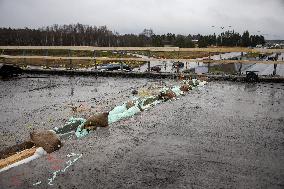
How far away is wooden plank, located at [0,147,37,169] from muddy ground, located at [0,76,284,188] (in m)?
0.24

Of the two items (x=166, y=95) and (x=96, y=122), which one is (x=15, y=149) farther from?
(x=166, y=95)

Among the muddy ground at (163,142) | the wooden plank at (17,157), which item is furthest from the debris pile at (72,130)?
the muddy ground at (163,142)

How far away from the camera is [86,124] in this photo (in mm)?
6078

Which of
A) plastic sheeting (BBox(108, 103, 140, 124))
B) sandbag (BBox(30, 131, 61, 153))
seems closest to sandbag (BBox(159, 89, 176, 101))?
plastic sheeting (BBox(108, 103, 140, 124))

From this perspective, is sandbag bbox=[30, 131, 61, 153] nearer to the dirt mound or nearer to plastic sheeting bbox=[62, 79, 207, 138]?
the dirt mound

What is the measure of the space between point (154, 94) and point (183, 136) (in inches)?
153

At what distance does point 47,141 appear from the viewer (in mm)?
5125

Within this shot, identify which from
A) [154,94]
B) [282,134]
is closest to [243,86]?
[154,94]

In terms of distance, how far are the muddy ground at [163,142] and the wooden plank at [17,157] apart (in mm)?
237

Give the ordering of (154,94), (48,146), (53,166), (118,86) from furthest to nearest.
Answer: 1. (118,86)
2. (154,94)
3. (48,146)
4. (53,166)

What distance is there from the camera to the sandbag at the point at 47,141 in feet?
16.5

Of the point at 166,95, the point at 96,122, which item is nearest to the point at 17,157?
the point at 96,122

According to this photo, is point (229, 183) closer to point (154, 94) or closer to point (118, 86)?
point (154, 94)

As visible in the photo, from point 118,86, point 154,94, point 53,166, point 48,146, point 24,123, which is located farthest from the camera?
point 118,86
